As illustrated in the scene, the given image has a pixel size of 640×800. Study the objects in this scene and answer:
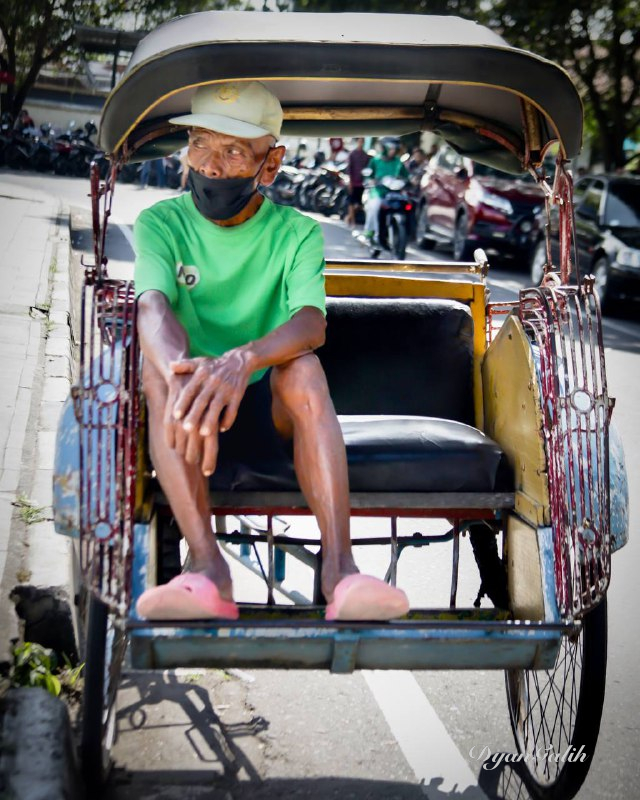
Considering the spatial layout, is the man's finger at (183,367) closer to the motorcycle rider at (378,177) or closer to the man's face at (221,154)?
the man's face at (221,154)

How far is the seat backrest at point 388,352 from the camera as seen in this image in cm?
416

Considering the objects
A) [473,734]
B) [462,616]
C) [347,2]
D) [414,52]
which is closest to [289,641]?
[462,616]

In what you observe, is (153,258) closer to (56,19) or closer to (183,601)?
(183,601)

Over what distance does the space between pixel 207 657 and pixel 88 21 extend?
134 ft

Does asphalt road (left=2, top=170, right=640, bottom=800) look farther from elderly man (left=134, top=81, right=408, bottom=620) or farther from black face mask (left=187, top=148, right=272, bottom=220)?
black face mask (left=187, top=148, right=272, bottom=220)

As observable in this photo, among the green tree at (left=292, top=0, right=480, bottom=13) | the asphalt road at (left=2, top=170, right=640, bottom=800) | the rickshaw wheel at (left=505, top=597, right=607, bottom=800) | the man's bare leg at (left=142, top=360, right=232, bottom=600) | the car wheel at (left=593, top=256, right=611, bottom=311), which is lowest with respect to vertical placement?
the asphalt road at (left=2, top=170, right=640, bottom=800)

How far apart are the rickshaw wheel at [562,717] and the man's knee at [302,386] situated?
3.10 ft

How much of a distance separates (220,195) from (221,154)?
121 mm

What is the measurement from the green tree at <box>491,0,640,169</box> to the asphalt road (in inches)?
768

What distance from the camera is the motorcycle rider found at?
15.9 metres

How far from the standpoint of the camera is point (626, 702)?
3.85 meters

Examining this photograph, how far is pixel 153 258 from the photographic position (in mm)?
3105

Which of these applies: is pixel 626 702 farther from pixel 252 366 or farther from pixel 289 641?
pixel 252 366

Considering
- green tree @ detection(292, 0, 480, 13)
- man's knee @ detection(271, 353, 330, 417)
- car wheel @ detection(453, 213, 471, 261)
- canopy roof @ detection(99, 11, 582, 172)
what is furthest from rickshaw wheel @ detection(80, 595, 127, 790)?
green tree @ detection(292, 0, 480, 13)
